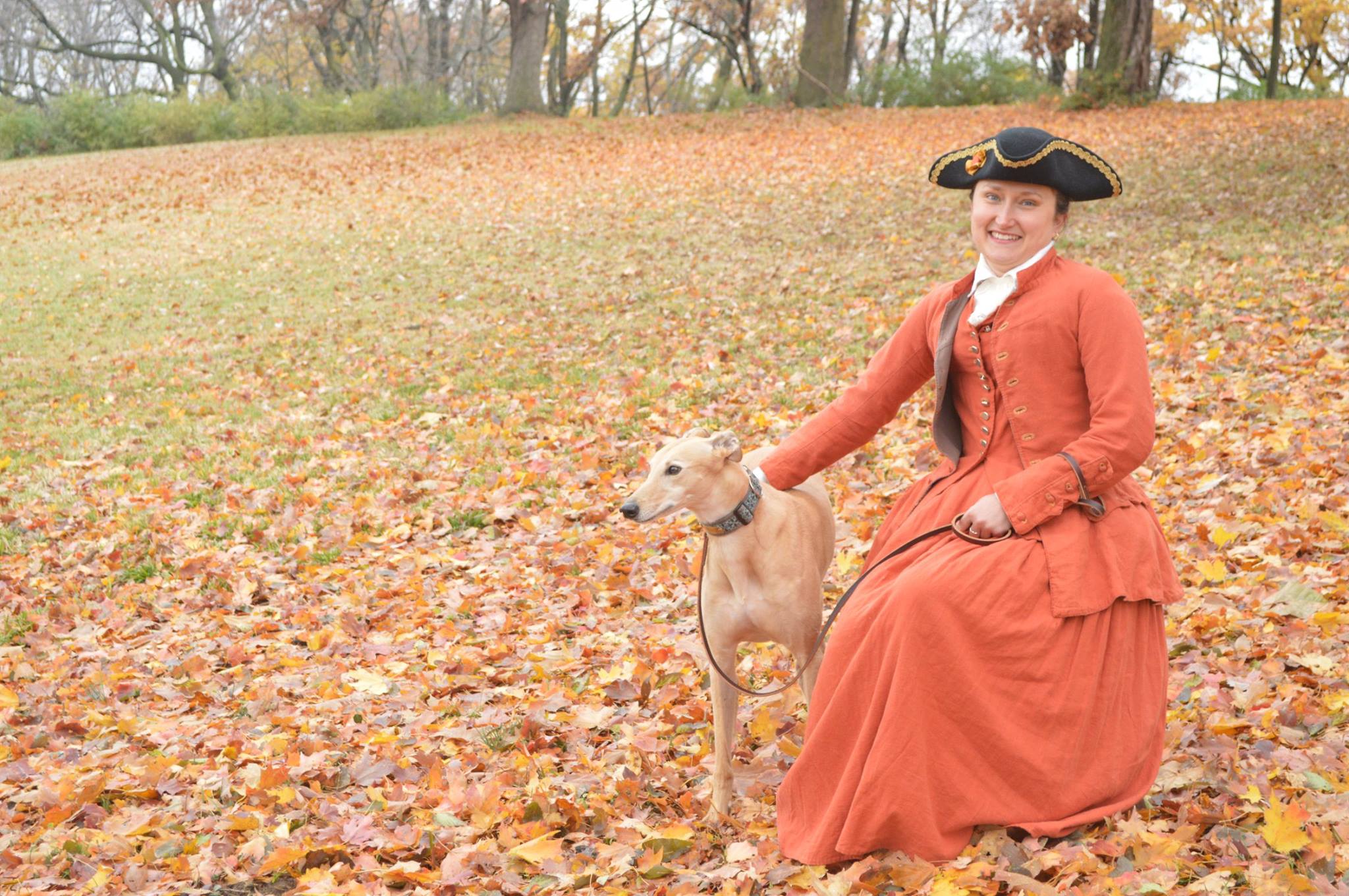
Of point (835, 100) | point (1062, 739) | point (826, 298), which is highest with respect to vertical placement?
point (835, 100)

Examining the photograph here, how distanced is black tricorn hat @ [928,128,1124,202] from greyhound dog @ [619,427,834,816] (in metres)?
1.20

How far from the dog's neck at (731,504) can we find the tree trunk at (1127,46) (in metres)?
21.9

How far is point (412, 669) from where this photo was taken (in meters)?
5.68

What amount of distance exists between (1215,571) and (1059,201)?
8.47 ft

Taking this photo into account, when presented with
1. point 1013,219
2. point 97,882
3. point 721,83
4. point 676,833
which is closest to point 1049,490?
point 1013,219

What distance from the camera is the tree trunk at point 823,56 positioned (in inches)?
1063

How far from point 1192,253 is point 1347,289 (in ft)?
7.36

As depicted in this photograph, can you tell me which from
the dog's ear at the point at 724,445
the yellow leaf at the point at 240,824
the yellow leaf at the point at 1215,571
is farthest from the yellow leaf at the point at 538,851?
the yellow leaf at the point at 1215,571

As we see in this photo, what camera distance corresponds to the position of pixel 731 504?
12.6 feet

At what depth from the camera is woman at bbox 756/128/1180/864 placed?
322cm

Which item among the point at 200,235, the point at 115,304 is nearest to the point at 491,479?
the point at 115,304

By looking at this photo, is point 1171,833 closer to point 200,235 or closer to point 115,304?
point 115,304

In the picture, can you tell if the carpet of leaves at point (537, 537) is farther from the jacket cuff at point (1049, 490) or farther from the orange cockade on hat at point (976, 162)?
the orange cockade on hat at point (976, 162)

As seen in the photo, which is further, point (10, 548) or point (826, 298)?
point (826, 298)
